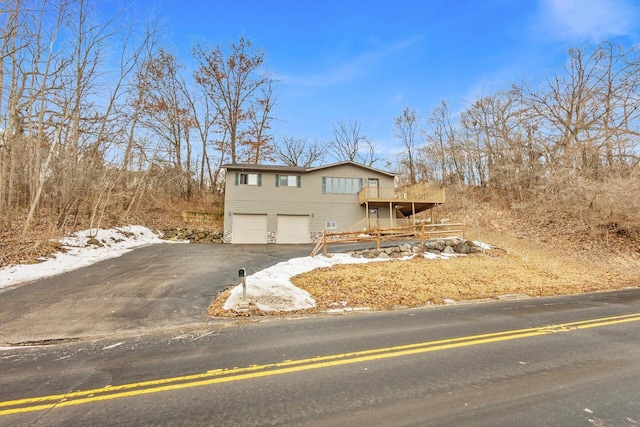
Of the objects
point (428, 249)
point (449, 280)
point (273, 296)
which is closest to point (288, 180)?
point (428, 249)

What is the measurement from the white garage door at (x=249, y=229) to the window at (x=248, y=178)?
8.18 feet

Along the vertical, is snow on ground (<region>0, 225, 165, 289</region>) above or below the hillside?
above

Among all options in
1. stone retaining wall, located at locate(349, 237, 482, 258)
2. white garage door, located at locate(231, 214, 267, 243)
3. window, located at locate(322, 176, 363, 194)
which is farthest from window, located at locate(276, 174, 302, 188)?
stone retaining wall, located at locate(349, 237, 482, 258)

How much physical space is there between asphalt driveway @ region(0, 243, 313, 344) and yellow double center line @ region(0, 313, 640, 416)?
254 centimetres

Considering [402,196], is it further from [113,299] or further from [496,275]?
[113,299]

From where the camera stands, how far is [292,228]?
22.4m

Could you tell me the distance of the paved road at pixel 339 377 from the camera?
8.36 feet

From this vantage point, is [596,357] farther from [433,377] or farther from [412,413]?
[412,413]

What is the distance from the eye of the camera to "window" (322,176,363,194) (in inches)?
915

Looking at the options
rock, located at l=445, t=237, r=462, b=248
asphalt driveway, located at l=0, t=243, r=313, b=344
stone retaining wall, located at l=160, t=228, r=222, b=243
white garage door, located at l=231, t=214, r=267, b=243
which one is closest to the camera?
asphalt driveway, located at l=0, t=243, r=313, b=344

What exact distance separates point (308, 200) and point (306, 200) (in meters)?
0.16

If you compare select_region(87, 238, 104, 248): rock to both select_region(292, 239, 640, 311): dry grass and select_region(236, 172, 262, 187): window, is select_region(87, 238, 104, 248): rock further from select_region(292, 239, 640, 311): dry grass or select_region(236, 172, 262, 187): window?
select_region(292, 239, 640, 311): dry grass

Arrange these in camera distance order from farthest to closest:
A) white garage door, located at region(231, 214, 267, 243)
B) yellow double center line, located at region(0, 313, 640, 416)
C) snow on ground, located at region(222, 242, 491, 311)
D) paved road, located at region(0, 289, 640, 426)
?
white garage door, located at region(231, 214, 267, 243) → snow on ground, located at region(222, 242, 491, 311) → yellow double center line, located at region(0, 313, 640, 416) → paved road, located at region(0, 289, 640, 426)

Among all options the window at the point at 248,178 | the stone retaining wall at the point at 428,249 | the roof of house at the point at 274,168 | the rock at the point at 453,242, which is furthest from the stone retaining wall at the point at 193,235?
the rock at the point at 453,242
